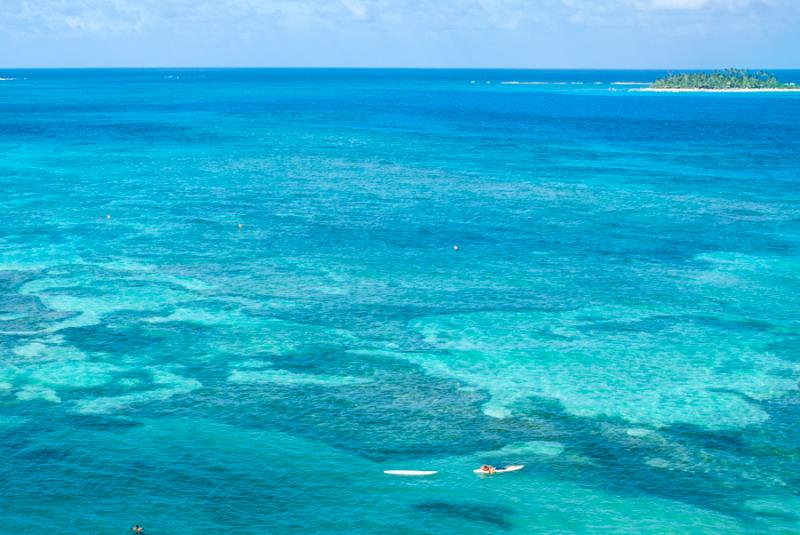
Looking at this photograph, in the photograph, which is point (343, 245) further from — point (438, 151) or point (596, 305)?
point (438, 151)

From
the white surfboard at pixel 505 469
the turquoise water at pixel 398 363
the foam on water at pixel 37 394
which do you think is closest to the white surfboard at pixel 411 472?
the turquoise water at pixel 398 363

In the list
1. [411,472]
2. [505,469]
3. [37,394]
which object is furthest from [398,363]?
[37,394]

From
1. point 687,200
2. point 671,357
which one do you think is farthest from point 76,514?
point 687,200

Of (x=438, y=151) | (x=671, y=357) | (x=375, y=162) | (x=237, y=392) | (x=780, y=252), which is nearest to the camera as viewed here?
(x=237, y=392)

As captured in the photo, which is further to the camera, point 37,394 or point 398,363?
point 398,363

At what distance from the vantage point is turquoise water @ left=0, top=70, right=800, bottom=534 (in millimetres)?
54031

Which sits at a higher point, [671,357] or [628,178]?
[628,178]

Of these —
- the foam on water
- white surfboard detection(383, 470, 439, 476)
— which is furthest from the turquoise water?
white surfboard detection(383, 470, 439, 476)

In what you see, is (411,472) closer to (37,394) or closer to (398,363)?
(398,363)

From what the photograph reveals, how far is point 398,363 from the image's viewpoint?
244 ft

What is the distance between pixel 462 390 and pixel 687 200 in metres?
84.4

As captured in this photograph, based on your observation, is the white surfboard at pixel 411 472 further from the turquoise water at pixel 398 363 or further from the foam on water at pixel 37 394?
the foam on water at pixel 37 394

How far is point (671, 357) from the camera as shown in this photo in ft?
250

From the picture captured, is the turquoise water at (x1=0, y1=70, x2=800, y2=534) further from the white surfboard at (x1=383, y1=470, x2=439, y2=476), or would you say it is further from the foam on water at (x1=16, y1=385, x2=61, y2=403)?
the white surfboard at (x1=383, y1=470, x2=439, y2=476)
